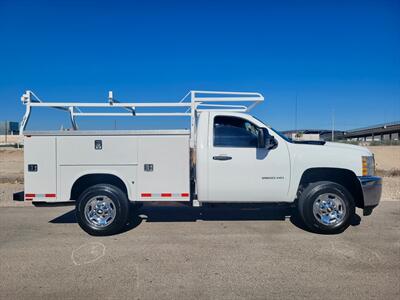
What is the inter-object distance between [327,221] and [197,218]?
2.52 metres

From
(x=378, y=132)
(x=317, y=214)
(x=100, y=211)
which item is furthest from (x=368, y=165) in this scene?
(x=378, y=132)

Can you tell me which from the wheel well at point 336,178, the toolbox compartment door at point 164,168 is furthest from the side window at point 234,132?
the wheel well at point 336,178

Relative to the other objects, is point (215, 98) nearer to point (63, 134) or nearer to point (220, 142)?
point (220, 142)

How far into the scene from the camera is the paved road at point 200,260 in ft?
11.0

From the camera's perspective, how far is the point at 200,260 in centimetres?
416

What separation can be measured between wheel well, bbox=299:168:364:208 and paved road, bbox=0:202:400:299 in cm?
68

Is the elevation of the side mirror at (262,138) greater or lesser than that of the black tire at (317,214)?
greater

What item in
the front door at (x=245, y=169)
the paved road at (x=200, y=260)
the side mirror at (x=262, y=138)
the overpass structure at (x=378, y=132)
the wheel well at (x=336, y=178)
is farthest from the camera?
the overpass structure at (x=378, y=132)

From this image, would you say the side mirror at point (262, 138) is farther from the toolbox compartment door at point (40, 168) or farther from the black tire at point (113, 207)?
the toolbox compartment door at point (40, 168)

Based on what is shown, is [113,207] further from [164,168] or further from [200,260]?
[200,260]

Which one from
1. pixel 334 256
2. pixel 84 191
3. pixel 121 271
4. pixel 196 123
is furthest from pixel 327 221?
pixel 84 191

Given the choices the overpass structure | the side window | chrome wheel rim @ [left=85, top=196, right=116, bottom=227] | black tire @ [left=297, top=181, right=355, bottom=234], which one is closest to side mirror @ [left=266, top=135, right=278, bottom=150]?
the side window

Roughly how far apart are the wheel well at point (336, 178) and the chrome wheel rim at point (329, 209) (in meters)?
0.41

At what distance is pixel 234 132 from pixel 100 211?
2724mm
